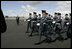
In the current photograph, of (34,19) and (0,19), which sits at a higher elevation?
(0,19)

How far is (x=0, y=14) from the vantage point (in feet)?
14.1

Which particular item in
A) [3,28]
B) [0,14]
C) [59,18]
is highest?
[0,14]

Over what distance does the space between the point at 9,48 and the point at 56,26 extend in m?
4.09

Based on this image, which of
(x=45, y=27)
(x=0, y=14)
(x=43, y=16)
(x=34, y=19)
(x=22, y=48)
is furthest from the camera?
(x=34, y=19)

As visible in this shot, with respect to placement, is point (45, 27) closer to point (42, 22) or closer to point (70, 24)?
point (42, 22)

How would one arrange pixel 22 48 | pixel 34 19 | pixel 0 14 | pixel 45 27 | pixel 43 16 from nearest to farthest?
pixel 0 14 → pixel 22 48 → pixel 43 16 → pixel 45 27 → pixel 34 19

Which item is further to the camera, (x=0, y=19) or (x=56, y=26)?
(x=56, y=26)

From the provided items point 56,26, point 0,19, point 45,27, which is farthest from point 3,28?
point 56,26

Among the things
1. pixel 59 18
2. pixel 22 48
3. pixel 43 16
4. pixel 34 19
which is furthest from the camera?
pixel 34 19

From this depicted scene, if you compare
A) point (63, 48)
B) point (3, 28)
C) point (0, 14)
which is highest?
point (0, 14)

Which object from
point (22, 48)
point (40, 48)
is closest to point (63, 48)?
point (40, 48)

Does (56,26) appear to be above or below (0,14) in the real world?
below

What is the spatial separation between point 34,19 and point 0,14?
29.2 ft

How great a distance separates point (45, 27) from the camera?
10578 mm
